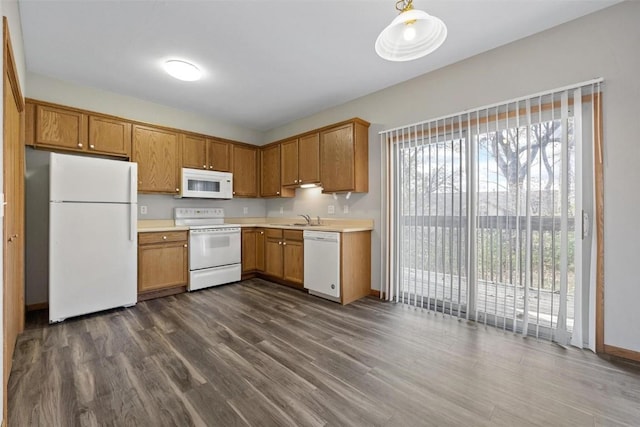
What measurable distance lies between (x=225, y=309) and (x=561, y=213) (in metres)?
3.41

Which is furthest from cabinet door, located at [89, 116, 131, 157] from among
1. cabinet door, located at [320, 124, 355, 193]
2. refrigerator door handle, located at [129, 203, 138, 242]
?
cabinet door, located at [320, 124, 355, 193]

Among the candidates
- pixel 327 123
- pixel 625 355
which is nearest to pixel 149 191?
pixel 327 123

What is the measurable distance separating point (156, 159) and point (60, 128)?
0.99 m

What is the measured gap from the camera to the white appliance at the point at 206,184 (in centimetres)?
396

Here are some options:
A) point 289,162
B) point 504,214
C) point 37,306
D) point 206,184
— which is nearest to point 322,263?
point 289,162

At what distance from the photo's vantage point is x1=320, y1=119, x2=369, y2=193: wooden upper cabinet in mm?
3488

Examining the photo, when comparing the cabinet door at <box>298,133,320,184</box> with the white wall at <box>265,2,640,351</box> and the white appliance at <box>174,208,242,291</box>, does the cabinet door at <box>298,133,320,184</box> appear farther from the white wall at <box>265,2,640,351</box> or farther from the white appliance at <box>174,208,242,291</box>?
the white wall at <box>265,2,640,351</box>

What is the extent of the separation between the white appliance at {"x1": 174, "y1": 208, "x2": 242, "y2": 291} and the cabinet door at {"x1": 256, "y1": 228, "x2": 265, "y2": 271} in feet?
1.09

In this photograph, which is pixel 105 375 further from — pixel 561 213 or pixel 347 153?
pixel 561 213

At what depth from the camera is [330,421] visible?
56.1 inches

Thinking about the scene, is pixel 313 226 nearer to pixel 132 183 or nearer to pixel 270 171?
pixel 270 171

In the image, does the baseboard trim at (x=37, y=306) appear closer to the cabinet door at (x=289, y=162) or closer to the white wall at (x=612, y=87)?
the cabinet door at (x=289, y=162)

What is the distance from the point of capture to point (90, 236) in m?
2.88

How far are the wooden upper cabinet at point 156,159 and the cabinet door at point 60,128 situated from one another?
1.76ft
